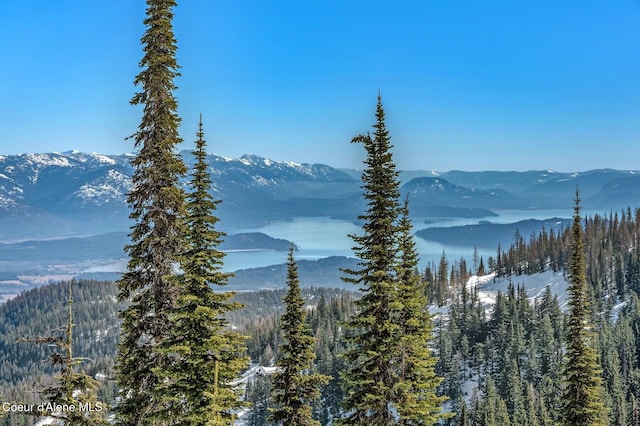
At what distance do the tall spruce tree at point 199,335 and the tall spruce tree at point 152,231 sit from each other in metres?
0.73

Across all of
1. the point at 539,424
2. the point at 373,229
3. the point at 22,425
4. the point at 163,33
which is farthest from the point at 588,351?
the point at 22,425

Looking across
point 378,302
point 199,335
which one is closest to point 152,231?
point 199,335

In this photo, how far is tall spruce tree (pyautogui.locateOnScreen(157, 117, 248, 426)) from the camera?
59.4 ft

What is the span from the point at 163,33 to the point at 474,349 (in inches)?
6188

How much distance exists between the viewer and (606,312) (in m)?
162

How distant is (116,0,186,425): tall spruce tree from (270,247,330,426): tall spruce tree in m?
6.17

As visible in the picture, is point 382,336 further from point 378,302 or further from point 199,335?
point 199,335

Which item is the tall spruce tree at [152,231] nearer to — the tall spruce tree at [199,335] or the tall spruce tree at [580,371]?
the tall spruce tree at [199,335]

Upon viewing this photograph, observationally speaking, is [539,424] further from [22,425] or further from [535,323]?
[22,425]

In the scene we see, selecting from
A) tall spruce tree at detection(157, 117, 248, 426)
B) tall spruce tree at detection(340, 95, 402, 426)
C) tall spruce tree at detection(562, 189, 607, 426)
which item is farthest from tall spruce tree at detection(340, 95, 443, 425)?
tall spruce tree at detection(562, 189, 607, 426)

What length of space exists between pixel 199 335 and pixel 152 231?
4.26 meters

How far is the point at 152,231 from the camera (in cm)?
1989

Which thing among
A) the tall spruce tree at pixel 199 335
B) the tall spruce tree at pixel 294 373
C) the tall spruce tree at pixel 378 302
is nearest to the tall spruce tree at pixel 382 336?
the tall spruce tree at pixel 378 302

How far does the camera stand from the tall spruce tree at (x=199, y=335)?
59.4 ft
